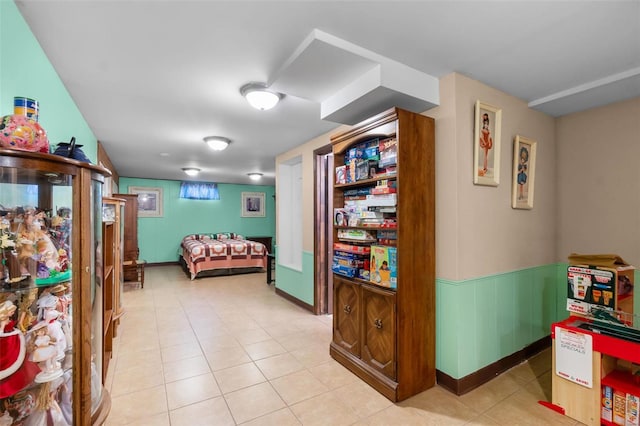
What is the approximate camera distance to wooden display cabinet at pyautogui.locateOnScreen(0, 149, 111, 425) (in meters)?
1.27

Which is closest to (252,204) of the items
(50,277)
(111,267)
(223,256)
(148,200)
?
(148,200)

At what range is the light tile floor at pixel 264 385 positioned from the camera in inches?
80.4

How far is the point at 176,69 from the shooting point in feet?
7.31

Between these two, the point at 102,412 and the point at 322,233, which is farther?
the point at 322,233

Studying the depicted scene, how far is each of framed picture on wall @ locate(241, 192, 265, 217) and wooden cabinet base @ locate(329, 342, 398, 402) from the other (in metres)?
7.38

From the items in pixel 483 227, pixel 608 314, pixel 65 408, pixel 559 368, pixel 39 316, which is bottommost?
pixel 559 368

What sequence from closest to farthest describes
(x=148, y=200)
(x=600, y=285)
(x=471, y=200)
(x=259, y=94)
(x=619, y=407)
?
(x=619, y=407)
(x=600, y=285)
(x=471, y=200)
(x=259, y=94)
(x=148, y=200)

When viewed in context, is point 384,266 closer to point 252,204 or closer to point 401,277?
point 401,277

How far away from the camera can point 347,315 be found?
2783mm

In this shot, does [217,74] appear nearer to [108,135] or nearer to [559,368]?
[108,135]

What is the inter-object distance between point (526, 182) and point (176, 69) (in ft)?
10.6

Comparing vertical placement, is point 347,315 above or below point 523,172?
below

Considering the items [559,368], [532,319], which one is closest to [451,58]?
[559,368]

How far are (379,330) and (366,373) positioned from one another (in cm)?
40
